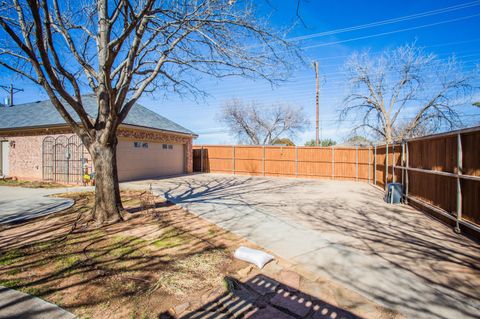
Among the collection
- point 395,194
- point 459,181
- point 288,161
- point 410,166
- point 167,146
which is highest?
point 167,146

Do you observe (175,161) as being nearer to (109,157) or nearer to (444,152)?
(109,157)

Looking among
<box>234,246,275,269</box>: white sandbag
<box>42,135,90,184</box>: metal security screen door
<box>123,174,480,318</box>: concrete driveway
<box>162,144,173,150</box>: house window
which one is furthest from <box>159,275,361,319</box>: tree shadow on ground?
<box>162,144,173,150</box>: house window

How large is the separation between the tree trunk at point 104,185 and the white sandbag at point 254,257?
324cm

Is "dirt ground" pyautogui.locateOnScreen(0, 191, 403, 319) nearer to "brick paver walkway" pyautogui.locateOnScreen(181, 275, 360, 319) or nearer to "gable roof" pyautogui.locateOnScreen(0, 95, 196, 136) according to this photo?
"brick paver walkway" pyautogui.locateOnScreen(181, 275, 360, 319)

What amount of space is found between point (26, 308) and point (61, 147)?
38.8 ft

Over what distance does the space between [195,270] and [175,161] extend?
1453 centimetres

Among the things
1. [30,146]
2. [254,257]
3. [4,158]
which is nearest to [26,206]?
[254,257]

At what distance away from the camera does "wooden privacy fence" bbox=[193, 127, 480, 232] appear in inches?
184

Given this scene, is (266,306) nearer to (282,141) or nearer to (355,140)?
(355,140)

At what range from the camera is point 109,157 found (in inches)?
207

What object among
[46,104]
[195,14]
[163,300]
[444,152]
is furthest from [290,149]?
[46,104]

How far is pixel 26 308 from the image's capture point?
2.34 m

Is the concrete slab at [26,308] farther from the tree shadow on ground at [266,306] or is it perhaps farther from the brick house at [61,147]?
the brick house at [61,147]

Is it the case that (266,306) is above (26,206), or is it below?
below
